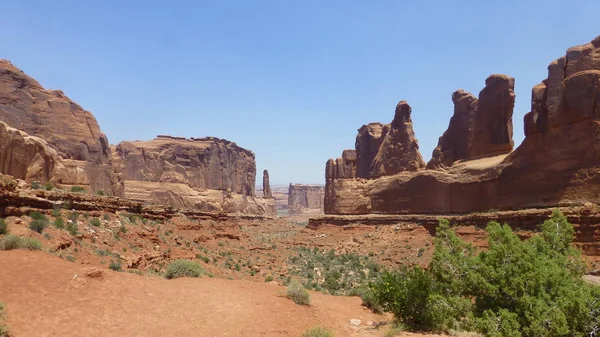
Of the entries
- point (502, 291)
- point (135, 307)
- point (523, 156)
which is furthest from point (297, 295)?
→ point (523, 156)

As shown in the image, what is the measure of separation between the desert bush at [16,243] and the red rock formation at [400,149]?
44.1 meters

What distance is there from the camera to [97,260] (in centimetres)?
1669

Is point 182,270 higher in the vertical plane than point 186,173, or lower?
lower

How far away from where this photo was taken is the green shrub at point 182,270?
1528cm

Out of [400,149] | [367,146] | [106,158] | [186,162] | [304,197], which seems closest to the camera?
[400,149]

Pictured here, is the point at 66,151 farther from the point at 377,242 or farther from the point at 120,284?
the point at 120,284

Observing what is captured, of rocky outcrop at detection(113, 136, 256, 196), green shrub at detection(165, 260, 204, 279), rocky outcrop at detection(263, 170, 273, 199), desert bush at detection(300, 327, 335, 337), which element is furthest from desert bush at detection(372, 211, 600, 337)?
rocky outcrop at detection(263, 170, 273, 199)

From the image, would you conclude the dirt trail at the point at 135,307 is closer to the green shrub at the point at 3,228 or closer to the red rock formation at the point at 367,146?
the green shrub at the point at 3,228

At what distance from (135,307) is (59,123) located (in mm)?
51871

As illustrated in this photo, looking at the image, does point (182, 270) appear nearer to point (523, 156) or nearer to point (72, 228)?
point (72, 228)

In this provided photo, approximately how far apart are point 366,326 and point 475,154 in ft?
110

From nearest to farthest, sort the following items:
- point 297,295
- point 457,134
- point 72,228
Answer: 1. point 297,295
2. point 72,228
3. point 457,134

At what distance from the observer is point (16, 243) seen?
1305cm

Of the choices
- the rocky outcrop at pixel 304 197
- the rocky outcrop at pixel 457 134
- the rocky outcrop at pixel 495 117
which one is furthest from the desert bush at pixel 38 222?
the rocky outcrop at pixel 304 197
